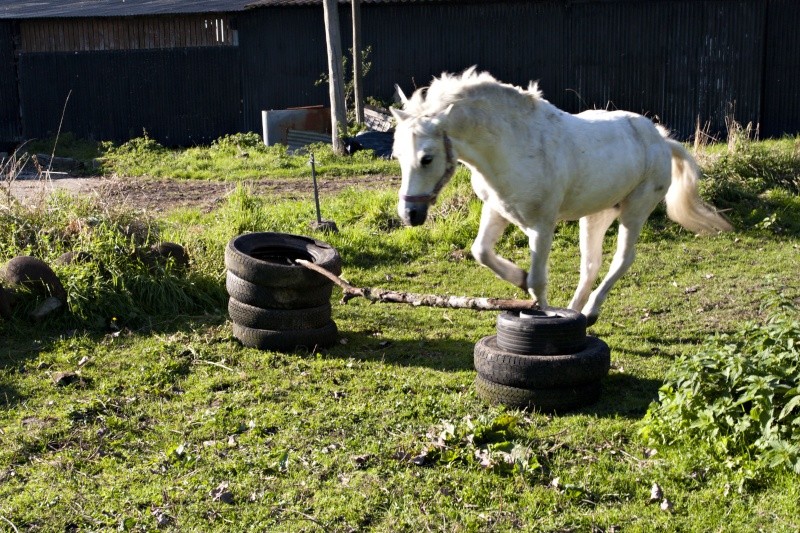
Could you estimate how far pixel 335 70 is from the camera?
16.9 meters

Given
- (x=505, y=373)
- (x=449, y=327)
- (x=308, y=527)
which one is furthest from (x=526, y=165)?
(x=308, y=527)

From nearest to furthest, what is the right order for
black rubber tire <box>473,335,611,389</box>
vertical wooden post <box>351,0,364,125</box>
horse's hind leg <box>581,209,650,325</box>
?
black rubber tire <box>473,335,611,389</box> → horse's hind leg <box>581,209,650,325</box> → vertical wooden post <box>351,0,364,125</box>

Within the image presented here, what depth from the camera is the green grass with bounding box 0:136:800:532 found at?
4.68m

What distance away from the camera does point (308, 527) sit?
453 centimetres

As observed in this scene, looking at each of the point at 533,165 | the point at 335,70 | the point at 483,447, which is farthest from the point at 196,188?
the point at 483,447

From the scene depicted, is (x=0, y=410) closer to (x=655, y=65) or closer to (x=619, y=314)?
(x=619, y=314)

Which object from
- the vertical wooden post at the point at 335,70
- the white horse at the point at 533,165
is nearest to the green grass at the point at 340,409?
the white horse at the point at 533,165

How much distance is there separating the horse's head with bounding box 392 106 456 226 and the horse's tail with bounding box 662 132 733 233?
9.25 feet

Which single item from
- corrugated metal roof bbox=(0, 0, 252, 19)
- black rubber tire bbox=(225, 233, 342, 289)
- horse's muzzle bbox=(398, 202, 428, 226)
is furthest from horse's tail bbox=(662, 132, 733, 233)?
corrugated metal roof bbox=(0, 0, 252, 19)

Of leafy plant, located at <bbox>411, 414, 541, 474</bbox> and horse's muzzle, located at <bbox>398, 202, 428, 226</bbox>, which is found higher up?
horse's muzzle, located at <bbox>398, 202, 428, 226</bbox>

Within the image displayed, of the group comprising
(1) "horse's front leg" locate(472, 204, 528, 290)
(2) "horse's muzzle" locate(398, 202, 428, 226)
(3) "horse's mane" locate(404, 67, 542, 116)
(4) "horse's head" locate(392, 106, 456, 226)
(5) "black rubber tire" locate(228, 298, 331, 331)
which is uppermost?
(3) "horse's mane" locate(404, 67, 542, 116)

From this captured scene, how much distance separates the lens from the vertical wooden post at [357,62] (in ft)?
63.4

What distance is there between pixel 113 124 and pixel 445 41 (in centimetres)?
874

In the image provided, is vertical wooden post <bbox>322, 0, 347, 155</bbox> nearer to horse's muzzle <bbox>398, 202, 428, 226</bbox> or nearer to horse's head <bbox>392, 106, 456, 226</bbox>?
horse's head <bbox>392, 106, 456, 226</bbox>
